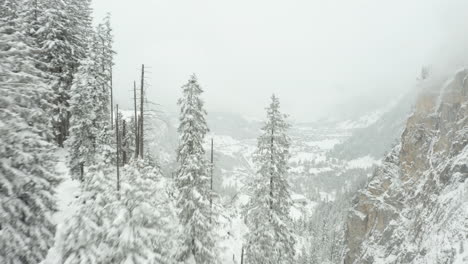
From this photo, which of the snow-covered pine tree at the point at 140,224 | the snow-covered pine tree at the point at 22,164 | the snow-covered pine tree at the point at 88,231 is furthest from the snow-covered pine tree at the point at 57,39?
the snow-covered pine tree at the point at 88,231

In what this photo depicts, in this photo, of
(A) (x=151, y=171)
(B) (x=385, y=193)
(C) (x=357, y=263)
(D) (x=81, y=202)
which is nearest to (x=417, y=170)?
(B) (x=385, y=193)

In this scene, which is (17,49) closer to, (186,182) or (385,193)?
(186,182)

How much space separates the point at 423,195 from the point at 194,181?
31.2m

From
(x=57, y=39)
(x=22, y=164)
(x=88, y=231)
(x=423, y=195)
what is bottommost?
(x=423, y=195)

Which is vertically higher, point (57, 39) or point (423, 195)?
point (57, 39)

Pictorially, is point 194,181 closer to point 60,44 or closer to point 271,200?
point 271,200

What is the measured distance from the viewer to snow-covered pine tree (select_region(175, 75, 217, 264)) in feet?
58.5

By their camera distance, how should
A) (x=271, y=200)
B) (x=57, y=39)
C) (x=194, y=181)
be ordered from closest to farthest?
(x=194, y=181), (x=271, y=200), (x=57, y=39)

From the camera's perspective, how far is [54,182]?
8.72 metres

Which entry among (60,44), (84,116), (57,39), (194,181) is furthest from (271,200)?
(57,39)

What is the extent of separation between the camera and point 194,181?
18391 mm

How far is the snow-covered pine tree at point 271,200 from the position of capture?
20.3 m

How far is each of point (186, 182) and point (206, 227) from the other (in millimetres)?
2901

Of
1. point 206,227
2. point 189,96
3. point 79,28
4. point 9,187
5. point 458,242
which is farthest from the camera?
point 79,28
